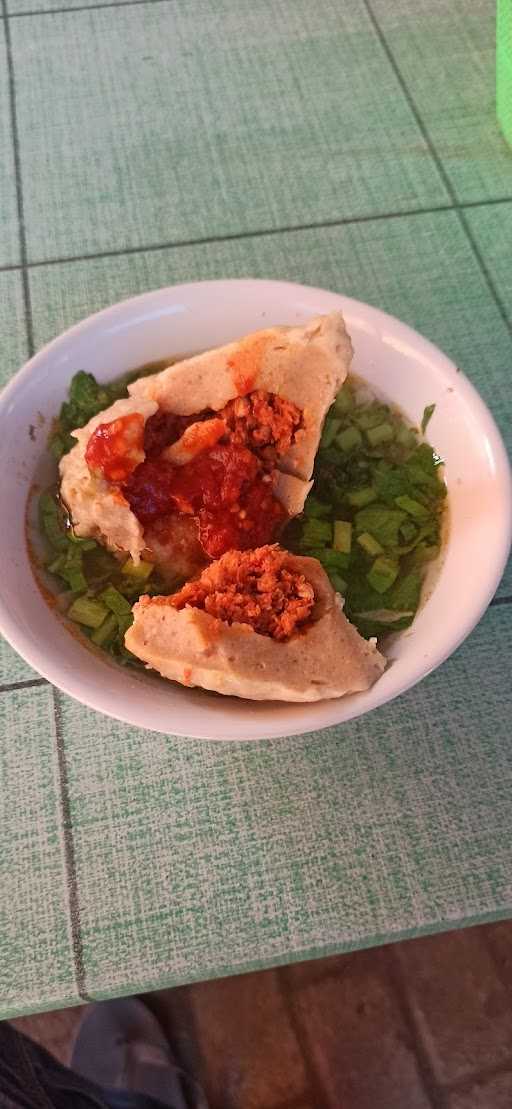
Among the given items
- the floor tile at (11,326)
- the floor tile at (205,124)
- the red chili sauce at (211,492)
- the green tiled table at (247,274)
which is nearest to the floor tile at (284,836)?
the green tiled table at (247,274)

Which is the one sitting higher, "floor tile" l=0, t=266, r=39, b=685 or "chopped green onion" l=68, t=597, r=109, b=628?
"floor tile" l=0, t=266, r=39, b=685

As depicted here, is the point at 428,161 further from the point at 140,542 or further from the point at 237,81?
the point at 140,542

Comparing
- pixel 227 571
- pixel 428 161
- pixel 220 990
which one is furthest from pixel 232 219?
pixel 220 990

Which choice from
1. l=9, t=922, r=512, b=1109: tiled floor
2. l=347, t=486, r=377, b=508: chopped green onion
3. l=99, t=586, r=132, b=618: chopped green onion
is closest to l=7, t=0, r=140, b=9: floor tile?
l=347, t=486, r=377, b=508: chopped green onion

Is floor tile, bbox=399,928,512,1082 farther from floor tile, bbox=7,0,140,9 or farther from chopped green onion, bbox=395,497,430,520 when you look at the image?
floor tile, bbox=7,0,140,9

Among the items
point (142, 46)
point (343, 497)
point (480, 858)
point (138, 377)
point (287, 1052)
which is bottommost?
point (287, 1052)

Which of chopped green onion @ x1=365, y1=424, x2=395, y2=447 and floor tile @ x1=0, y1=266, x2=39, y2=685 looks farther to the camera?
floor tile @ x1=0, y1=266, x2=39, y2=685

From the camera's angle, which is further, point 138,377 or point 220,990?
point 220,990

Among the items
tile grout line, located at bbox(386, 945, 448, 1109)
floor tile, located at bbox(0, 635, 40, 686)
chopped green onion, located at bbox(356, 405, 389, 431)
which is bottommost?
tile grout line, located at bbox(386, 945, 448, 1109)
